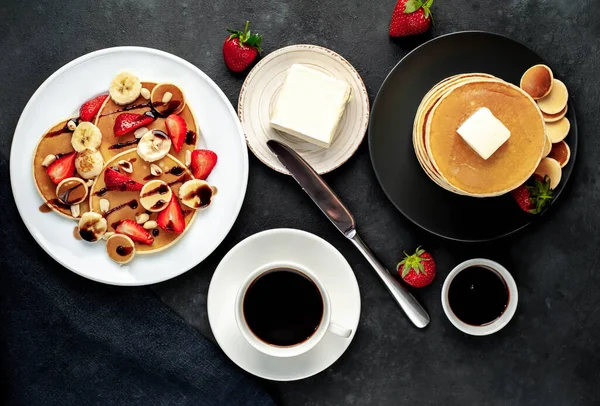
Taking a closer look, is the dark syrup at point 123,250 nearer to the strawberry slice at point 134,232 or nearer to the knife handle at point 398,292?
the strawberry slice at point 134,232

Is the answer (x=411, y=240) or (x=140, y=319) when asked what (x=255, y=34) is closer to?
(x=411, y=240)

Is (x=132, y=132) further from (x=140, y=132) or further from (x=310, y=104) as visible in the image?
(x=310, y=104)

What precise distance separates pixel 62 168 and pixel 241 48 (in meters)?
0.58

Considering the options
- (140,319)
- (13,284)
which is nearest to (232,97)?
(140,319)

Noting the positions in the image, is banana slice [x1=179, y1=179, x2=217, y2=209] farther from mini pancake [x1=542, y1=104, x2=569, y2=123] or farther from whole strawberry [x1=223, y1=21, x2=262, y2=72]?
mini pancake [x1=542, y1=104, x2=569, y2=123]

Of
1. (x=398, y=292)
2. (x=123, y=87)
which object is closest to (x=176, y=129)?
(x=123, y=87)

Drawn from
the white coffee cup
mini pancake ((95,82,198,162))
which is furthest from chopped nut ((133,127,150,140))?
the white coffee cup

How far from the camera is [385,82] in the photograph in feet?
5.15

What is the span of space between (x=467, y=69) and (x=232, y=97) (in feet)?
2.15

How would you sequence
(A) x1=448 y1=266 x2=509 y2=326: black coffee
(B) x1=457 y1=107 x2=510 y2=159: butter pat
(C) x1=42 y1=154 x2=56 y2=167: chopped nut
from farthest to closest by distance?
(A) x1=448 y1=266 x2=509 y2=326: black coffee < (C) x1=42 y1=154 x2=56 y2=167: chopped nut < (B) x1=457 y1=107 x2=510 y2=159: butter pat

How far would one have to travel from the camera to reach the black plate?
5.16 feet

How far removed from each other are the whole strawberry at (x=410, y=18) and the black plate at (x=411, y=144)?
0.27ft

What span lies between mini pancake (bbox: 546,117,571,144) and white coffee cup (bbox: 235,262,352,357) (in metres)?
0.74

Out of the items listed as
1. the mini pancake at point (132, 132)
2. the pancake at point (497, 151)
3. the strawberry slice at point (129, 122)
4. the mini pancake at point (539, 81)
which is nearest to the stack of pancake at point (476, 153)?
the pancake at point (497, 151)
